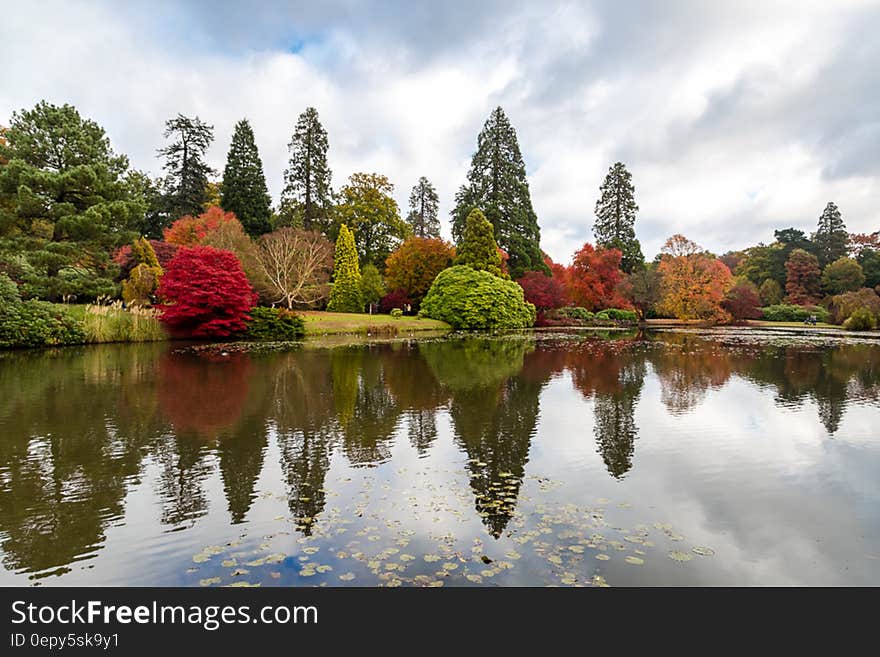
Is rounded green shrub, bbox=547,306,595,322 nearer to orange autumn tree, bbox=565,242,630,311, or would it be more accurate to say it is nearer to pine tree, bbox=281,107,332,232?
orange autumn tree, bbox=565,242,630,311

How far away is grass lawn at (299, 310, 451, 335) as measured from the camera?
2736 cm

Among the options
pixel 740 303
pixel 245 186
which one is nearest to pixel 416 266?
pixel 245 186

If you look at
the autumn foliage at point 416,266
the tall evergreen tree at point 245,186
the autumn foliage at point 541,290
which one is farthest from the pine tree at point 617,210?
the tall evergreen tree at point 245,186

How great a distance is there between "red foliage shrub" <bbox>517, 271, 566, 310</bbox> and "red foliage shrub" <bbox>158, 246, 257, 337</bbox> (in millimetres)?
23135

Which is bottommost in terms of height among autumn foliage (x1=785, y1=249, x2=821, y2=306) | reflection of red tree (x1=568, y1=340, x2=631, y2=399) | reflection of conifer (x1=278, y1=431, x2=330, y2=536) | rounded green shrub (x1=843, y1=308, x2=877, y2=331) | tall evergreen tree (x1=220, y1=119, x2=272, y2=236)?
reflection of conifer (x1=278, y1=431, x2=330, y2=536)

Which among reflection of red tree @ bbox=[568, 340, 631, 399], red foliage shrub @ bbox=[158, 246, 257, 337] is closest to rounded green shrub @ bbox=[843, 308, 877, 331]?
reflection of red tree @ bbox=[568, 340, 631, 399]

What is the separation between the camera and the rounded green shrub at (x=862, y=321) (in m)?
36.0

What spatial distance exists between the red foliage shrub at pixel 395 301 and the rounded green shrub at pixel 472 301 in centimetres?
273

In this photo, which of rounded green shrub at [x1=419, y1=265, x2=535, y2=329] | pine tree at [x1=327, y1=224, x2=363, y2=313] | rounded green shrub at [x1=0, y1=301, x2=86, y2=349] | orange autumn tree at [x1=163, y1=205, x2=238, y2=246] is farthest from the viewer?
pine tree at [x1=327, y1=224, x2=363, y2=313]

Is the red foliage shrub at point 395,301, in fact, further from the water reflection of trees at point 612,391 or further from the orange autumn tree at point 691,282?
the orange autumn tree at point 691,282

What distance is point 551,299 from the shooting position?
40.3m

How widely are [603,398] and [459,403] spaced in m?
3.07

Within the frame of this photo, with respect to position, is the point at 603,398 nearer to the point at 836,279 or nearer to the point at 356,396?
the point at 356,396

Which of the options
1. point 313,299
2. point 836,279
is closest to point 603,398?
point 313,299
